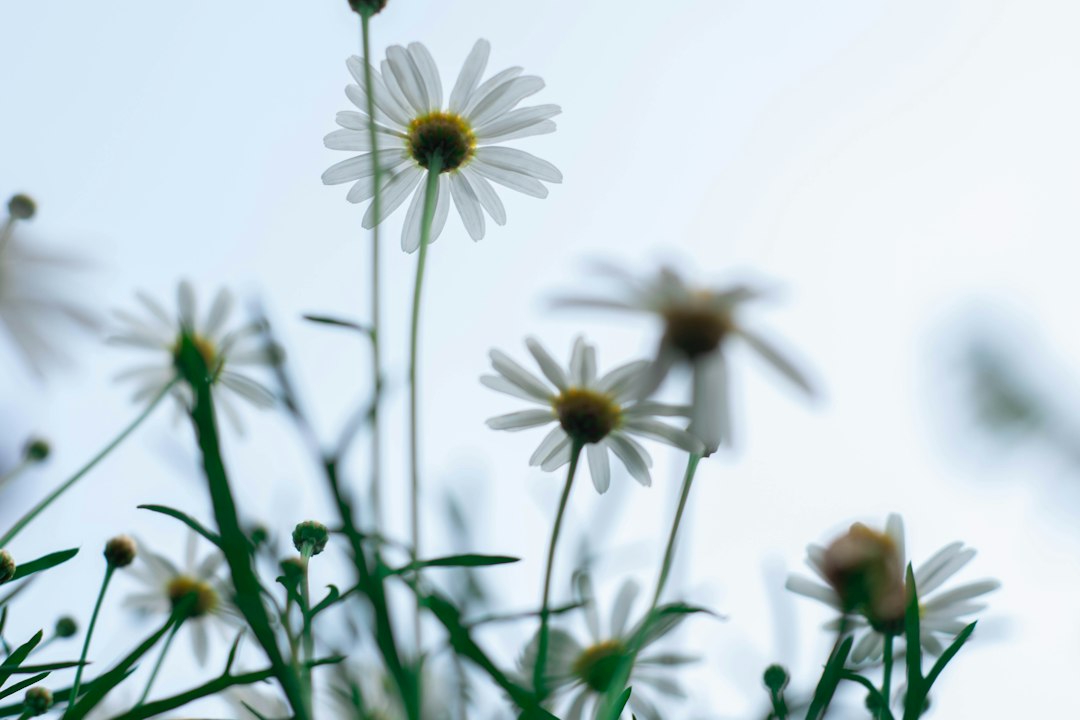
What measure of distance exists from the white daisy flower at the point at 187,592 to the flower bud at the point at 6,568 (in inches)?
10.2

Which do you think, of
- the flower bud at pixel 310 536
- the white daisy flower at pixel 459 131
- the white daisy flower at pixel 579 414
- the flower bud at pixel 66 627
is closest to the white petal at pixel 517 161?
the white daisy flower at pixel 459 131

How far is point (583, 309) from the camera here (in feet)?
1.47

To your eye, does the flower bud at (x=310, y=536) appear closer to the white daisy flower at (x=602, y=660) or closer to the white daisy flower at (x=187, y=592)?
the white daisy flower at (x=602, y=660)

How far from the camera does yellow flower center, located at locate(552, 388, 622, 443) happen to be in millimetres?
669

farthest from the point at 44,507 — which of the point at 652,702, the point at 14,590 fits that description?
the point at 652,702

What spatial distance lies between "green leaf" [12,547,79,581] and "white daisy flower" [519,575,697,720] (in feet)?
0.83

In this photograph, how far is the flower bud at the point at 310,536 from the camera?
1.62 feet

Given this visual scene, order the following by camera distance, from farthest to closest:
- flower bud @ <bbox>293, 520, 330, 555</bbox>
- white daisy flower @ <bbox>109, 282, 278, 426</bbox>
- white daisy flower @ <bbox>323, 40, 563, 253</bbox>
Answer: white daisy flower @ <bbox>109, 282, 278, 426</bbox>
white daisy flower @ <bbox>323, 40, 563, 253</bbox>
flower bud @ <bbox>293, 520, 330, 555</bbox>

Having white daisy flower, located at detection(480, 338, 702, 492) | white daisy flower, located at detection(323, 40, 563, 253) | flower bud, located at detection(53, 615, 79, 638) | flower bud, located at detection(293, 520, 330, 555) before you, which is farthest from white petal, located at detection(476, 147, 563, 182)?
flower bud, located at detection(53, 615, 79, 638)

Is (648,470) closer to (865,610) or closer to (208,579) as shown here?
(865,610)

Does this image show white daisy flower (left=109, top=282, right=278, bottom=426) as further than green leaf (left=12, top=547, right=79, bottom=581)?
Yes

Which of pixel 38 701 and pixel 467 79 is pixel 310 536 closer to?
pixel 38 701

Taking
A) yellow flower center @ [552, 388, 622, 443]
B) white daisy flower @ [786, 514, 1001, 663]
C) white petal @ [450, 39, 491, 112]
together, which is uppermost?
white petal @ [450, 39, 491, 112]

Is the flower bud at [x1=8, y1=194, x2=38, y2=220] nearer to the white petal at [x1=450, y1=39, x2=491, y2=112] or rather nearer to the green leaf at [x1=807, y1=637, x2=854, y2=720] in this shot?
the white petal at [x1=450, y1=39, x2=491, y2=112]
